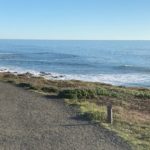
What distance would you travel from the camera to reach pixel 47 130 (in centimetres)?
A: 1422

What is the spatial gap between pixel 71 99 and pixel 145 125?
6.71 meters

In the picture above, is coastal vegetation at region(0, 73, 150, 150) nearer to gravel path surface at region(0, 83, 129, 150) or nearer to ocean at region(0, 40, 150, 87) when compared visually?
gravel path surface at region(0, 83, 129, 150)

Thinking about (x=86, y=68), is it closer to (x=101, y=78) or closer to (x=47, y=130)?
(x=101, y=78)

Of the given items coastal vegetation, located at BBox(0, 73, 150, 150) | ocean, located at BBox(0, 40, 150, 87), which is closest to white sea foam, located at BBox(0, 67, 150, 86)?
ocean, located at BBox(0, 40, 150, 87)

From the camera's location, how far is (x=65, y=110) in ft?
59.7

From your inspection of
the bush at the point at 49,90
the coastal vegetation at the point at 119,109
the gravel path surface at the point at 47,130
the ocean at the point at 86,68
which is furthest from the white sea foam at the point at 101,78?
the gravel path surface at the point at 47,130

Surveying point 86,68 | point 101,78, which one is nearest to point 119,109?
point 101,78

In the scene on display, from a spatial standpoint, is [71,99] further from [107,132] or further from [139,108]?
[107,132]

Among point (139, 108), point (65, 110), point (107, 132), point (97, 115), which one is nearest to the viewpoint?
point (107, 132)

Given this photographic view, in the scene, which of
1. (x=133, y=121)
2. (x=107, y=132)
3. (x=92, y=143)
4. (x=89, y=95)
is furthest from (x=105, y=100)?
(x=92, y=143)

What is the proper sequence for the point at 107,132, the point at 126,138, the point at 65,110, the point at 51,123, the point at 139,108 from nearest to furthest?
the point at 126,138 → the point at 107,132 → the point at 51,123 → the point at 65,110 → the point at 139,108

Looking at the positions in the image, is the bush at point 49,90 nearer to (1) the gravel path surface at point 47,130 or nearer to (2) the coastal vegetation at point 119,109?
(2) the coastal vegetation at point 119,109

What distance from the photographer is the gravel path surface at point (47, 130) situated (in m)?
12.2

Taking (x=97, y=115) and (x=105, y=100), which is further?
(x=105, y=100)
